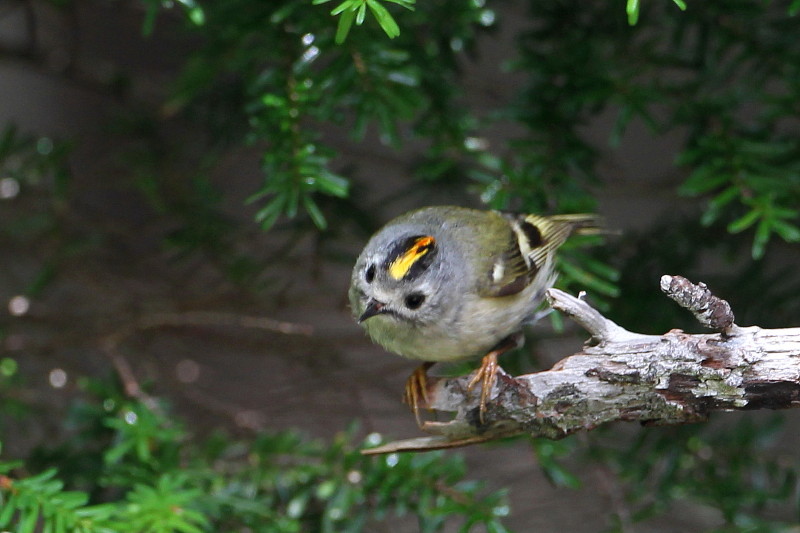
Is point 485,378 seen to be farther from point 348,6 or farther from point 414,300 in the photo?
point 348,6

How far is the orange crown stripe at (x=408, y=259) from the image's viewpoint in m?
1.13

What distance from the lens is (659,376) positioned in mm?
813

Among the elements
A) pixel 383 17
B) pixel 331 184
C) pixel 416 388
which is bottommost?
pixel 416 388

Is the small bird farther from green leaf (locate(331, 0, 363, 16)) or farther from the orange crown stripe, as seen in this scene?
green leaf (locate(331, 0, 363, 16))

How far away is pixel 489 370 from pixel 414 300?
16 centimetres

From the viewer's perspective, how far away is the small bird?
1.14 m

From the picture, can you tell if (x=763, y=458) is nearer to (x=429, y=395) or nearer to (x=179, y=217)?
(x=429, y=395)

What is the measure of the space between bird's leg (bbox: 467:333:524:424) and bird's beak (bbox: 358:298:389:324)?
6.3 inches

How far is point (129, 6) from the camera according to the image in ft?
6.23

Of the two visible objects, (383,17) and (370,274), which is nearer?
(383,17)

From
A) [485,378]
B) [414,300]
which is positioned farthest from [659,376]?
[414,300]

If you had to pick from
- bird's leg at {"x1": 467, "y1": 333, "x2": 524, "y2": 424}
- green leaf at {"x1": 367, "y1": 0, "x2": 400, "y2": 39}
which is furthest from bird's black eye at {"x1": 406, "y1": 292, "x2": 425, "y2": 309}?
green leaf at {"x1": 367, "y1": 0, "x2": 400, "y2": 39}

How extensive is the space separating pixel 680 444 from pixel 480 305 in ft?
1.76

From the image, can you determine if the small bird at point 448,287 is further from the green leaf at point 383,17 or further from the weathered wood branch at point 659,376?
the green leaf at point 383,17
